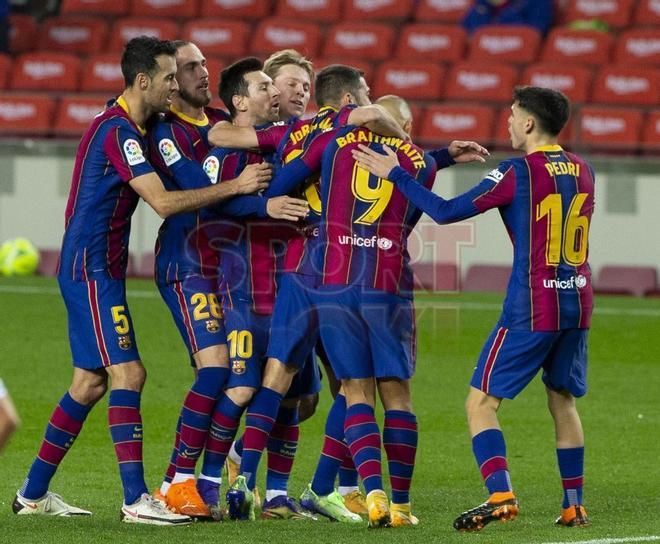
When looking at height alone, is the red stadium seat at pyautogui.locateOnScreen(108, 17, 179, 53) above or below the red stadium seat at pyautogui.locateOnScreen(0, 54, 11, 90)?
above

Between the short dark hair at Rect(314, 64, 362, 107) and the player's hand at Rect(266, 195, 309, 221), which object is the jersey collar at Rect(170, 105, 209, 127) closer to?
the short dark hair at Rect(314, 64, 362, 107)

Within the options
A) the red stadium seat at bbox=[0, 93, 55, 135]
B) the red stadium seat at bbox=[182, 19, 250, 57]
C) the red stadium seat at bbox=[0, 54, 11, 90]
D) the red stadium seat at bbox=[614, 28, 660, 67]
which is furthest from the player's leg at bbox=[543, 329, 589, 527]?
the red stadium seat at bbox=[0, 54, 11, 90]

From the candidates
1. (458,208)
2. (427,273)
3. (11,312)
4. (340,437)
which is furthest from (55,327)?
(458,208)

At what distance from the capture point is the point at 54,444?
6.87m

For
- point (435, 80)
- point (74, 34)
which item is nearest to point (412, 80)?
point (435, 80)

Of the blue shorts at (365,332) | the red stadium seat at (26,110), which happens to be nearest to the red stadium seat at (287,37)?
the red stadium seat at (26,110)

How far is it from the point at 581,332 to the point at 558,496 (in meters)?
1.38

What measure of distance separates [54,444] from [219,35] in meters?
11.8

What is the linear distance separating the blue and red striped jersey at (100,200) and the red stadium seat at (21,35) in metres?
12.6

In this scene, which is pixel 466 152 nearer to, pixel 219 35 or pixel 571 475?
pixel 571 475

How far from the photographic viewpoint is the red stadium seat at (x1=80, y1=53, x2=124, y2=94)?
57.1ft

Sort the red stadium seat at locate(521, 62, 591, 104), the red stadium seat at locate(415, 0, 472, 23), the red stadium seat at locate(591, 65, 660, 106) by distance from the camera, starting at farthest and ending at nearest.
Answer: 1. the red stadium seat at locate(415, 0, 472, 23)
2. the red stadium seat at locate(521, 62, 591, 104)
3. the red stadium seat at locate(591, 65, 660, 106)

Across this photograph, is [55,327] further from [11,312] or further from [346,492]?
[346,492]

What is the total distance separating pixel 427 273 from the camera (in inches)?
592
